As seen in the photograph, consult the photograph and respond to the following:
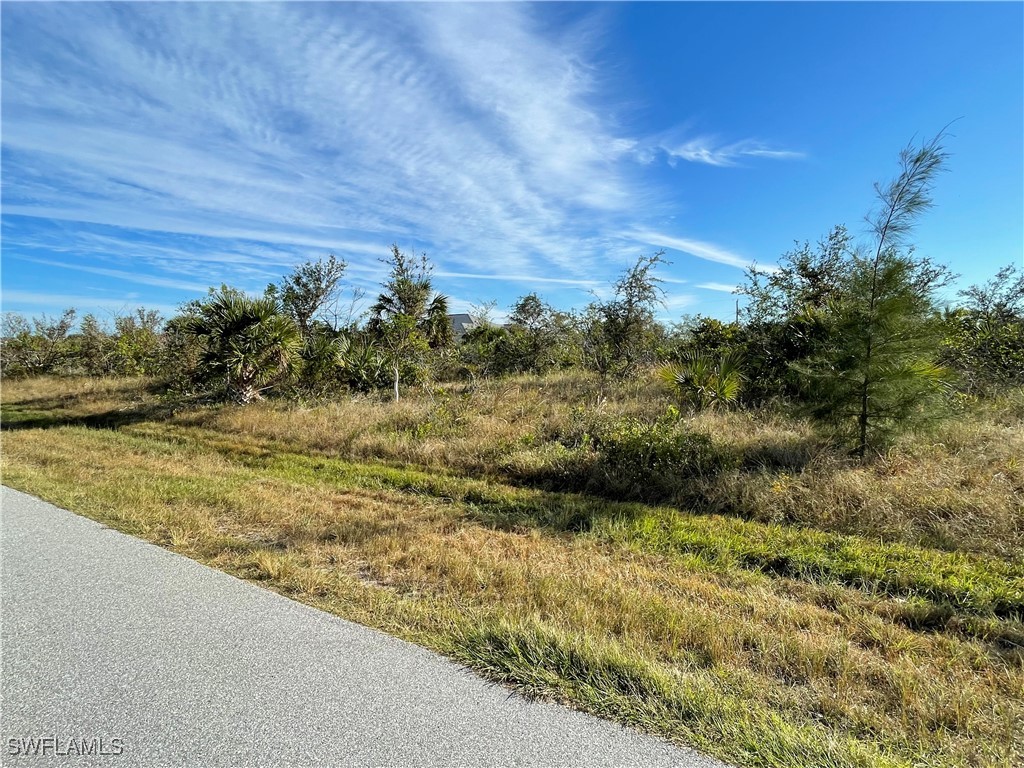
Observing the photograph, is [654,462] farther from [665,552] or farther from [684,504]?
[665,552]

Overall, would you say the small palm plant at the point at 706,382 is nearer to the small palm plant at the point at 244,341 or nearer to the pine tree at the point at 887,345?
the pine tree at the point at 887,345

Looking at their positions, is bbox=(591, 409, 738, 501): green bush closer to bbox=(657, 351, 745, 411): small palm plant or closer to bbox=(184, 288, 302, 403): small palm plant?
bbox=(657, 351, 745, 411): small palm plant

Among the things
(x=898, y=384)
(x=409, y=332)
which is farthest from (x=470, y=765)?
(x=409, y=332)

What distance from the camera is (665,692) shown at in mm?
2578

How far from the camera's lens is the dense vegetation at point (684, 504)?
275cm

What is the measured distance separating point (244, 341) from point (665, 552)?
43.1 feet

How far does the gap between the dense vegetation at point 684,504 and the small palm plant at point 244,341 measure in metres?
0.08

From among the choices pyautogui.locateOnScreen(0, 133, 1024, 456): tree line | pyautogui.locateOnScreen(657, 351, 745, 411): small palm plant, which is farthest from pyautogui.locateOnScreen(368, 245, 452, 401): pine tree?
pyautogui.locateOnScreen(657, 351, 745, 411): small palm plant

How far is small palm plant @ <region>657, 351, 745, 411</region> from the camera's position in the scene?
9703mm

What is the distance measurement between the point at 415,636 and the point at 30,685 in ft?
6.56

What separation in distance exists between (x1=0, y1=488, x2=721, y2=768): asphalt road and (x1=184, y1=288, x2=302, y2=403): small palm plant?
36.4 feet

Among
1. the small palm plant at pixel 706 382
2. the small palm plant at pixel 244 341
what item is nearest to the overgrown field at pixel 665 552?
the small palm plant at pixel 706 382

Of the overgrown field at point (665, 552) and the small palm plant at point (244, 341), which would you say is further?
the small palm plant at point (244, 341)

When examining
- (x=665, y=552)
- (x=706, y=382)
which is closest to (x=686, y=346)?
(x=706, y=382)
